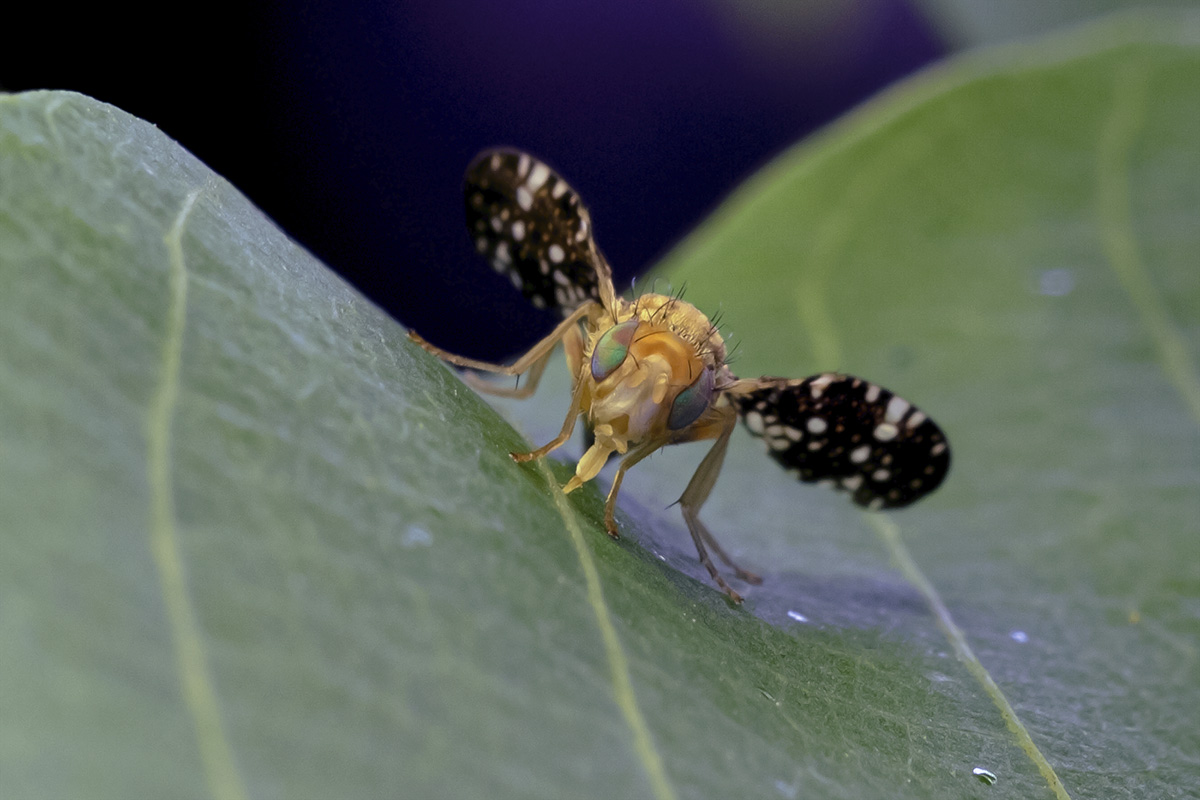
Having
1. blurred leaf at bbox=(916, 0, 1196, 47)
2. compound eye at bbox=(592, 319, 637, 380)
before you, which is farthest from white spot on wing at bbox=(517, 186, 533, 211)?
blurred leaf at bbox=(916, 0, 1196, 47)

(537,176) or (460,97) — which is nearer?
(537,176)

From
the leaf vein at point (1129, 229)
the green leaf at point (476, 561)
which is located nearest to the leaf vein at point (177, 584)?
the green leaf at point (476, 561)

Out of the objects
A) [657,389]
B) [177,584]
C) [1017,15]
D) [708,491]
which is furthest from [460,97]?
[177,584]

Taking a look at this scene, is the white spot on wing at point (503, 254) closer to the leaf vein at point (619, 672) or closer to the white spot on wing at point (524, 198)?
the white spot on wing at point (524, 198)

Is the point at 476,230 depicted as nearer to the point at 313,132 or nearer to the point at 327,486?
the point at 327,486

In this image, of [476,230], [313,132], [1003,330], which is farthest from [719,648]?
[313,132]

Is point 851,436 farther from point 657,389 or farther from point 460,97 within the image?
point 460,97
